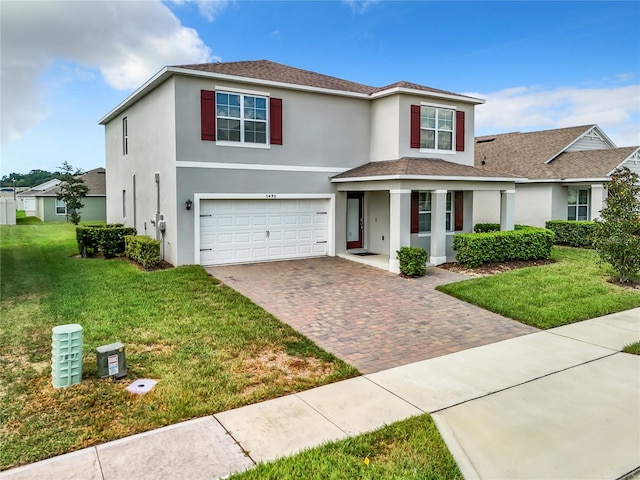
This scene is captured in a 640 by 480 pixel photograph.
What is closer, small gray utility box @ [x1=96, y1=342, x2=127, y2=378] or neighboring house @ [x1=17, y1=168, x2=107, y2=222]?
small gray utility box @ [x1=96, y1=342, x2=127, y2=378]

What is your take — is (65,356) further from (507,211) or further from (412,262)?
(507,211)

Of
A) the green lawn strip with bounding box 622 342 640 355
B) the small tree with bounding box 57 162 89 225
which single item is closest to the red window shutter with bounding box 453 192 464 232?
the green lawn strip with bounding box 622 342 640 355

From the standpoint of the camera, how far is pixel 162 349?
7.18 meters

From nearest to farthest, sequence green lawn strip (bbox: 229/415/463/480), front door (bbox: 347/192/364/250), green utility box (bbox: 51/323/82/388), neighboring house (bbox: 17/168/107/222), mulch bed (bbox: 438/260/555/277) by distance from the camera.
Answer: green lawn strip (bbox: 229/415/463/480) → green utility box (bbox: 51/323/82/388) → mulch bed (bbox: 438/260/555/277) → front door (bbox: 347/192/364/250) → neighboring house (bbox: 17/168/107/222)

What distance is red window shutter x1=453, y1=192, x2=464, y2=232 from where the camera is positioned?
691 inches

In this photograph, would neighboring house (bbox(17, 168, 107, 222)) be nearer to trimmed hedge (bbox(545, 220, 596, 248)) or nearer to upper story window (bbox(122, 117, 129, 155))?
upper story window (bbox(122, 117, 129, 155))

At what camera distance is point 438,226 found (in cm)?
1470

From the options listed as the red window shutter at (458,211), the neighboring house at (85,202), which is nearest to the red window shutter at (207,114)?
the red window shutter at (458,211)

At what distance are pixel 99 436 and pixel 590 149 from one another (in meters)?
26.4

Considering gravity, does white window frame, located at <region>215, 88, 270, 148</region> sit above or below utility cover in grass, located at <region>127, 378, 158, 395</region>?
above

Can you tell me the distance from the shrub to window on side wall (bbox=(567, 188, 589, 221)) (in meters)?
12.3

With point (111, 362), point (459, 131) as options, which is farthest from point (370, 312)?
point (459, 131)

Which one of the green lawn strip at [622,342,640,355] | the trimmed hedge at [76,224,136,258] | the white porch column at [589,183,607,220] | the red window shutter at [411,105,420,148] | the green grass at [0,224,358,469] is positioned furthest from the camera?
the white porch column at [589,183,607,220]

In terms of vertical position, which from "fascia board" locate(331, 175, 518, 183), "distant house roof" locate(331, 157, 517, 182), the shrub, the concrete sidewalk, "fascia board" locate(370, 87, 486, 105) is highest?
"fascia board" locate(370, 87, 486, 105)
